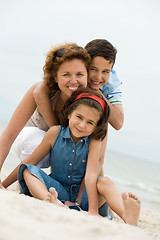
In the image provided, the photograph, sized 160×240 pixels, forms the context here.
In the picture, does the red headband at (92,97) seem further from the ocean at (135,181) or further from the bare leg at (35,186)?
the ocean at (135,181)

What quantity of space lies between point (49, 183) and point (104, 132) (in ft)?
2.30

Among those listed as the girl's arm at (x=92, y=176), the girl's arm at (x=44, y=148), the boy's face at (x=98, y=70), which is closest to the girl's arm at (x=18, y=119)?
the girl's arm at (x=44, y=148)

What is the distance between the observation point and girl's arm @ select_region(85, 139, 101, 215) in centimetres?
254

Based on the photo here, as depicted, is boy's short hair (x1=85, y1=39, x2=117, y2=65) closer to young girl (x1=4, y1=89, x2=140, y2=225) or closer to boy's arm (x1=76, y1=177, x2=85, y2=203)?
young girl (x1=4, y1=89, x2=140, y2=225)

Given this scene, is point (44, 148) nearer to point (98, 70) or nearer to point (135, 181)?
point (98, 70)

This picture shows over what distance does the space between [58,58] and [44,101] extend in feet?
1.44

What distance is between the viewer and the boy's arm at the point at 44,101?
2965 mm

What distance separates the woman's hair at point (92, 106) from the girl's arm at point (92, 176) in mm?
98

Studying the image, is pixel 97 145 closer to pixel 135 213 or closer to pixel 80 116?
pixel 80 116

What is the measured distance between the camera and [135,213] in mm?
2148

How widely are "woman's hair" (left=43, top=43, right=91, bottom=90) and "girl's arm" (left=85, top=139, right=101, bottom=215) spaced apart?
745mm

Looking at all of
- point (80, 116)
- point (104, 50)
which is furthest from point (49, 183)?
point (104, 50)

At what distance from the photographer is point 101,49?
10.3 ft

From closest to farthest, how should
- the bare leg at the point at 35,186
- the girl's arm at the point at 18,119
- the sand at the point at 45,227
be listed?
1. the sand at the point at 45,227
2. the bare leg at the point at 35,186
3. the girl's arm at the point at 18,119
